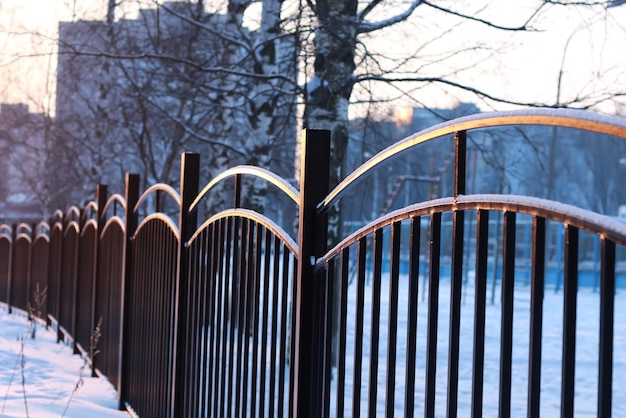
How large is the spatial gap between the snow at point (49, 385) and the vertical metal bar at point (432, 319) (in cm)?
333

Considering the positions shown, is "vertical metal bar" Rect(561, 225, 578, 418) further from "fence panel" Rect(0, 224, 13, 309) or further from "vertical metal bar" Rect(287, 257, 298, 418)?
"fence panel" Rect(0, 224, 13, 309)

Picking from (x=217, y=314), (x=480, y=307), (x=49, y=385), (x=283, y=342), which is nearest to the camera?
(x=480, y=307)

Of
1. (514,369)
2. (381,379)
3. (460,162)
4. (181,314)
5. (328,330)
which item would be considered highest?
(460,162)

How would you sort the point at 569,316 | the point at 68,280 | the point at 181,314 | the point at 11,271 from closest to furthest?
the point at 569,316, the point at 181,314, the point at 68,280, the point at 11,271

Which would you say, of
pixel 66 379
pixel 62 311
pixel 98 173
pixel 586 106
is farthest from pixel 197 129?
pixel 66 379

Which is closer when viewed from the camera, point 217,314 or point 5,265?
point 217,314

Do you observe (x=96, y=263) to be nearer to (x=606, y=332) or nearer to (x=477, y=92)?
(x=477, y=92)

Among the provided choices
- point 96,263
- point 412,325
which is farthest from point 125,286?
point 412,325

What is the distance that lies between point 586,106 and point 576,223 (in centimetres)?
790

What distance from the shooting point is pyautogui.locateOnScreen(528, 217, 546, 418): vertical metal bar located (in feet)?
5.36

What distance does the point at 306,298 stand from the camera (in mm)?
2871

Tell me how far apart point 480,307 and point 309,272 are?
109 cm

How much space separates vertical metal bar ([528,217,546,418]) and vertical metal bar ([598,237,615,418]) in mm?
175

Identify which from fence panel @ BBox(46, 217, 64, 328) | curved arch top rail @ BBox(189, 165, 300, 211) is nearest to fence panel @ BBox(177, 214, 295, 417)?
curved arch top rail @ BBox(189, 165, 300, 211)
